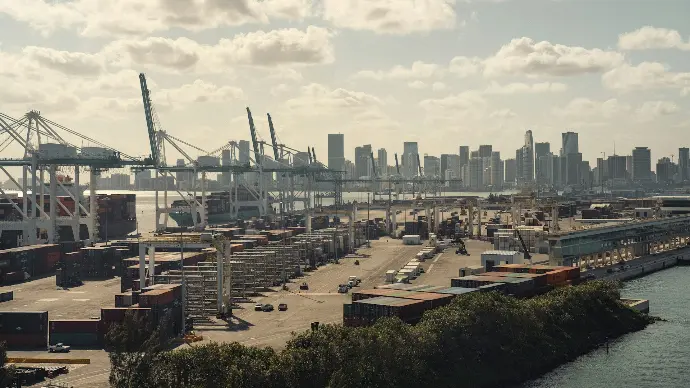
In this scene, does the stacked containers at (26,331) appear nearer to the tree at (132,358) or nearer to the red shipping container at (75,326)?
the red shipping container at (75,326)

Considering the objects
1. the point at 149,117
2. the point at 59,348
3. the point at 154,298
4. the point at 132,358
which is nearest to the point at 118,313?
the point at 154,298

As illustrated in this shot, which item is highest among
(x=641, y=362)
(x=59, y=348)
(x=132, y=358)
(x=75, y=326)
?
(x=132, y=358)

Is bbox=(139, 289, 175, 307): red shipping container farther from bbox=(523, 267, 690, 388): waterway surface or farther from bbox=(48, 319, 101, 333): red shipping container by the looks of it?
bbox=(523, 267, 690, 388): waterway surface

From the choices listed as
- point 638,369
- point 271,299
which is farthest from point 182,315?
point 638,369

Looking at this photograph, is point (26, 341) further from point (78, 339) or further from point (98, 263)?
point (98, 263)

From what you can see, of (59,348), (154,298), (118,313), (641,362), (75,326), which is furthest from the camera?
(154,298)

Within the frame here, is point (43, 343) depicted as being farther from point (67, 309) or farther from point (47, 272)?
point (47, 272)

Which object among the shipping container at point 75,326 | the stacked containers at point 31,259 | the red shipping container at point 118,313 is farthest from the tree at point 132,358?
the stacked containers at point 31,259
